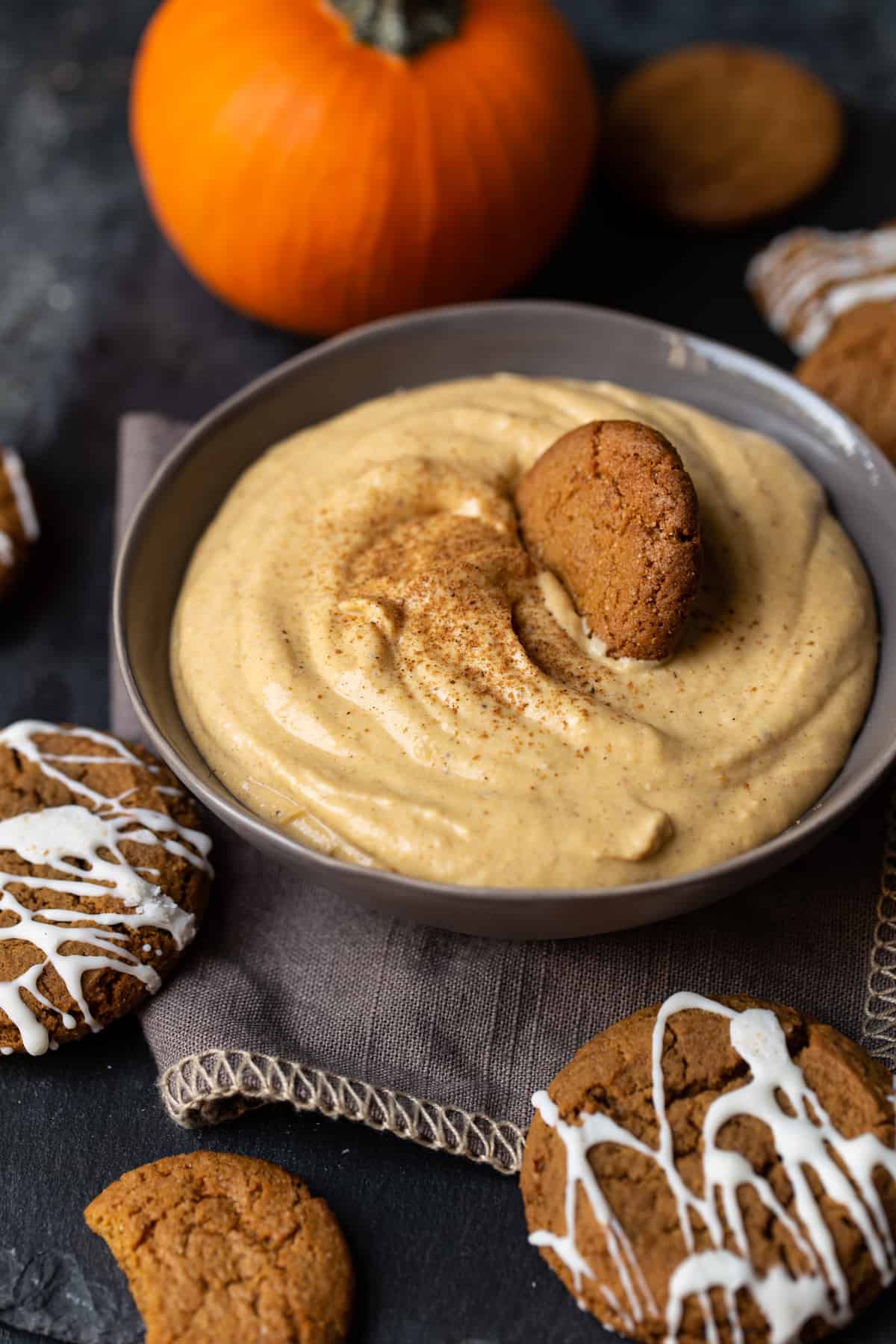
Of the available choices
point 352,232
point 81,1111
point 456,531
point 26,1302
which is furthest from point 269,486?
point 26,1302

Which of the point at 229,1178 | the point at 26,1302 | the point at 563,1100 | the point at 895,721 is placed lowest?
the point at 26,1302

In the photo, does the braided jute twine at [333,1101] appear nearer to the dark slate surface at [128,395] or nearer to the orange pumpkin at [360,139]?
the dark slate surface at [128,395]

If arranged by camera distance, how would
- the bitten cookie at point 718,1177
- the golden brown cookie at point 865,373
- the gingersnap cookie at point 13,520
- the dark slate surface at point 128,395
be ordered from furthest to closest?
the gingersnap cookie at point 13,520 → the golden brown cookie at point 865,373 → the dark slate surface at point 128,395 → the bitten cookie at point 718,1177

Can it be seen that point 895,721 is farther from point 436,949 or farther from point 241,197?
point 241,197

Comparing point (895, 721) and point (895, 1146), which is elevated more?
point (895, 721)

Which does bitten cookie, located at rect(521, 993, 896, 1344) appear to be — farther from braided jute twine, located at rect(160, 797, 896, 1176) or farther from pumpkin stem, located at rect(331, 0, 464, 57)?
pumpkin stem, located at rect(331, 0, 464, 57)

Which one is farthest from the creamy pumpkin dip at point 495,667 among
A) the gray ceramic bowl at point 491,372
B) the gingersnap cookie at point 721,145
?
the gingersnap cookie at point 721,145

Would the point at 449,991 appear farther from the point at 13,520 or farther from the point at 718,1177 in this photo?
the point at 13,520
